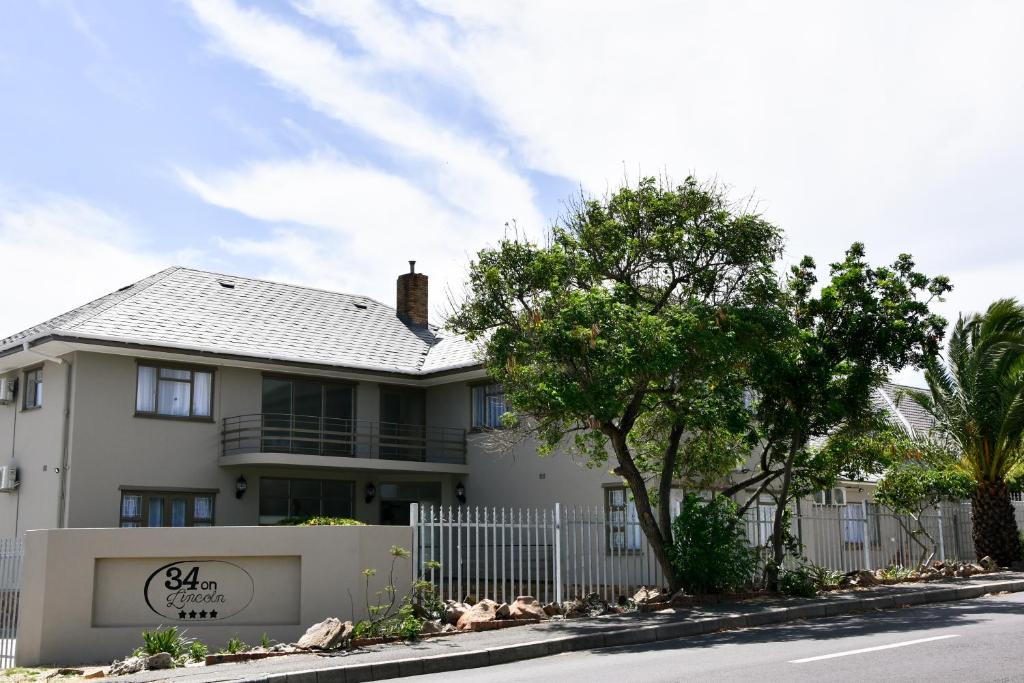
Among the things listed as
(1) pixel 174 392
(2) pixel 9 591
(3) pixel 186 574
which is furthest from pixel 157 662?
(1) pixel 174 392

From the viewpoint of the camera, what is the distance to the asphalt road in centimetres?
934

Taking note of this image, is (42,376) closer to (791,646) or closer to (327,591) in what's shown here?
(327,591)

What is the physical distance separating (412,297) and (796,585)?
15900 millimetres

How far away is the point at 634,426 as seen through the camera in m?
18.8

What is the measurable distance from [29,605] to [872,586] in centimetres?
1420

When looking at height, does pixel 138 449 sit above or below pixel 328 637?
above

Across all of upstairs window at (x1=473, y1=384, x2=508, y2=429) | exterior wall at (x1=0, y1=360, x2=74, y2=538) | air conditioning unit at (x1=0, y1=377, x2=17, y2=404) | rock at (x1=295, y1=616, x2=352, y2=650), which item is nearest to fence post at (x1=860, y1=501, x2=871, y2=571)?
upstairs window at (x1=473, y1=384, x2=508, y2=429)

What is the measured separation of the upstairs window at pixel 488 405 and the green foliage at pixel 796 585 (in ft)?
30.5

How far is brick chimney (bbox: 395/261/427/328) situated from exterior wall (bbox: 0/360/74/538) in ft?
33.4

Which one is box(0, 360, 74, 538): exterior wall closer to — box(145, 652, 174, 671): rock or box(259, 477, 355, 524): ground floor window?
box(259, 477, 355, 524): ground floor window

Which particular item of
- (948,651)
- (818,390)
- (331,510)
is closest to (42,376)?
(331,510)

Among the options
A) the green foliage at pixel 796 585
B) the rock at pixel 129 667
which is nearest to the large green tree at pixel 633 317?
the green foliage at pixel 796 585

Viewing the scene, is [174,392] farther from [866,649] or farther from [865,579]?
[866,649]

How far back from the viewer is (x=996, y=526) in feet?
76.4
